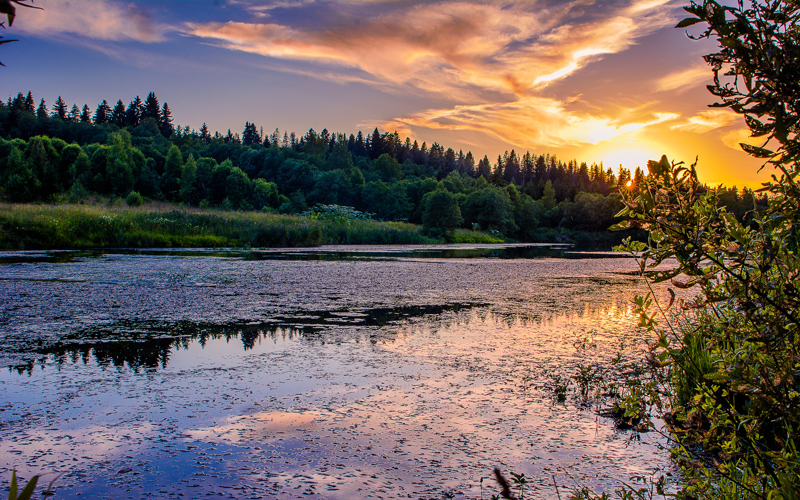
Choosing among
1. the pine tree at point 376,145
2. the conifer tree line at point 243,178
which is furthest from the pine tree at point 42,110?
the pine tree at point 376,145

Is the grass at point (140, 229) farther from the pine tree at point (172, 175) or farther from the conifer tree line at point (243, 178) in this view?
the pine tree at point (172, 175)

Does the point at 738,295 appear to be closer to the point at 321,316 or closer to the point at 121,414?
the point at 121,414

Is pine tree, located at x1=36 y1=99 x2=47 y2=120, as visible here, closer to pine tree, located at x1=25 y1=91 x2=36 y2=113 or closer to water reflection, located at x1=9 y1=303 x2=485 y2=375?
pine tree, located at x1=25 y1=91 x2=36 y2=113

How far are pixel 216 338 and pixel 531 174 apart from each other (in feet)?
475

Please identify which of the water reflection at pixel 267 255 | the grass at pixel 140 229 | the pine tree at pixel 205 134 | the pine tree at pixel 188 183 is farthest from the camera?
the pine tree at pixel 205 134

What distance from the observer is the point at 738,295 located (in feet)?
5.93

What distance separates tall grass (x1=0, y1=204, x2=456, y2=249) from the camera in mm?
20984

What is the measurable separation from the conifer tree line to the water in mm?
25178

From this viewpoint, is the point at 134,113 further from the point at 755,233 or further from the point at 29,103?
the point at 755,233

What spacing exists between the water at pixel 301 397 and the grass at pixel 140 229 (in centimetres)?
1336

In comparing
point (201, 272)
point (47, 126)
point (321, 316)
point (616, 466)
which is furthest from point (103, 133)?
point (616, 466)

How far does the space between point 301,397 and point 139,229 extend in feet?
74.7

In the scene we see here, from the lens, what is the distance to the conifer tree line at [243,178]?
51.0 meters

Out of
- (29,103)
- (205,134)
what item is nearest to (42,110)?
(29,103)
